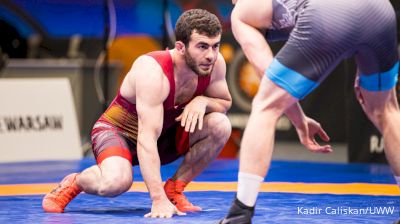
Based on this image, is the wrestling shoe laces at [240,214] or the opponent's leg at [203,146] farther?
the opponent's leg at [203,146]

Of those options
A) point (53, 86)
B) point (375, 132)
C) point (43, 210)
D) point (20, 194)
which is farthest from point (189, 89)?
point (53, 86)

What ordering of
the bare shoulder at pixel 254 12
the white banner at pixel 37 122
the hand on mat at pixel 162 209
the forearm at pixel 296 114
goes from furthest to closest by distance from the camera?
the white banner at pixel 37 122 < the hand on mat at pixel 162 209 < the forearm at pixel 296 114 < the bare shoulder at pixel 254 12

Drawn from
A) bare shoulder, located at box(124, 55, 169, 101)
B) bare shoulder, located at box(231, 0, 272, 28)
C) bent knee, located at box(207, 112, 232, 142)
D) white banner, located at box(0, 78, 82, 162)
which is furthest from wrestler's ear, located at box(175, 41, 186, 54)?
white banner, located at box(0, 78, 82, 162)

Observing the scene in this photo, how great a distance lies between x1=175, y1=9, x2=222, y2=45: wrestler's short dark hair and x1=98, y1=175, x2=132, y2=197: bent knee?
0.74m

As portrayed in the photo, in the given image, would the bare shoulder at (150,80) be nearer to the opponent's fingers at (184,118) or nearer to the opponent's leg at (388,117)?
the opponent's fingers at (184,118)

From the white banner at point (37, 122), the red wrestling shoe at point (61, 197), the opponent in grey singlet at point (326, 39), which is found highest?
the opponent in grey singlet at point (326, 39)

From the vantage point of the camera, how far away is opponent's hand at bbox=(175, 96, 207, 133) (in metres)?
4.12

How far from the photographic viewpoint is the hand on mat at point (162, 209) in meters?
3.88

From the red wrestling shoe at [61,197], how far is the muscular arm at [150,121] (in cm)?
46

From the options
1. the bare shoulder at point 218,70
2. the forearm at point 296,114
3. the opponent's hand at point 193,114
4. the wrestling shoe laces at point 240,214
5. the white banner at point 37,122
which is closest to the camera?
the wrestling shoe laces at point 240,214

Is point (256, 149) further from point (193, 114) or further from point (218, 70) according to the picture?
point (218, 70)

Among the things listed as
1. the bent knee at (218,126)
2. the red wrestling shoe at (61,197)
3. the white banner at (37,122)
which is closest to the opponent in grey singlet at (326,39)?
the bent knee at (218,126)

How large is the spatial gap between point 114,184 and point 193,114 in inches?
20.6

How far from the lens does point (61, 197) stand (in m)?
4.22
